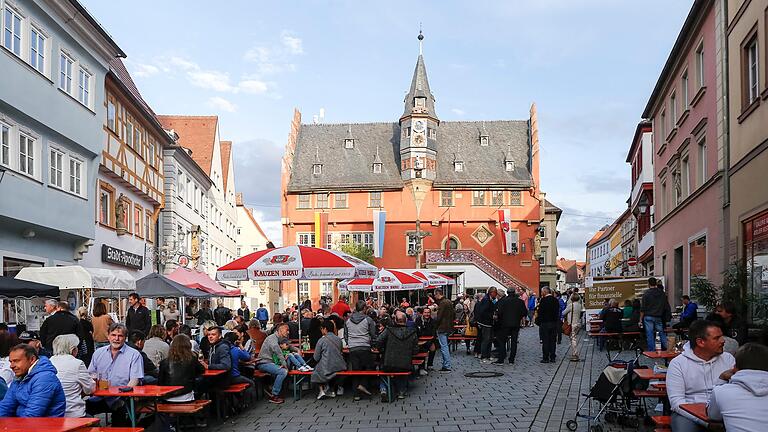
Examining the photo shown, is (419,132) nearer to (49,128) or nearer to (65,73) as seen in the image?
(65,73)

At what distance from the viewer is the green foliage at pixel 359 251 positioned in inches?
2355

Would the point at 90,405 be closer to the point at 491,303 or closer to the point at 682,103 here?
the point at 491,303

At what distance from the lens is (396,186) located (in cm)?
6353

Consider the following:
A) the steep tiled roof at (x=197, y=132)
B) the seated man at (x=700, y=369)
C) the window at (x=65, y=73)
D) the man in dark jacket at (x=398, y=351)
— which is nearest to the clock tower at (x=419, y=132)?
the steep tiled roof at (x=197, y=132)

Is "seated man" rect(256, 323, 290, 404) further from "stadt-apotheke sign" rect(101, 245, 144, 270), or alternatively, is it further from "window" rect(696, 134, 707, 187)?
"stadt-apotheke sign" rect(101, 245, 144, 270)

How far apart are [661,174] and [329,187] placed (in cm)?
3723

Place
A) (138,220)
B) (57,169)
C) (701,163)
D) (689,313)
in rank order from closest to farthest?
(689,313) < (57,169) < (701,163) < (138,220)

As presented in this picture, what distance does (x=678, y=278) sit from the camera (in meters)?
27.1

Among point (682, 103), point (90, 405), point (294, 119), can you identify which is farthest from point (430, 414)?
point (294, 119)

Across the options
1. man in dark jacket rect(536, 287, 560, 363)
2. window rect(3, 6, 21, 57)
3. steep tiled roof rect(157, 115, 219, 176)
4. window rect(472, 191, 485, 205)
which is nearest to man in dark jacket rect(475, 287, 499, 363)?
man in dark jacket rect(536, 287, 560, 363)

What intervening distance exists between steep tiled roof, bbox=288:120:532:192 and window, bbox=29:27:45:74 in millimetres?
43945

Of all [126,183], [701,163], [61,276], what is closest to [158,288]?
[61,276]

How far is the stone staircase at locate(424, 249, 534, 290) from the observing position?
191 feet

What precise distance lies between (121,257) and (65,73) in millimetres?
9090
